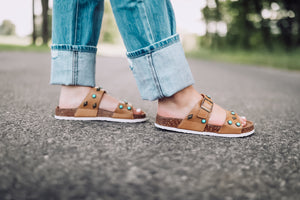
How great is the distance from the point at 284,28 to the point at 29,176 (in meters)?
15.2

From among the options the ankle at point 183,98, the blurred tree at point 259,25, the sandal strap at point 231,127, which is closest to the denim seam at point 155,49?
the ankle at point 183,98

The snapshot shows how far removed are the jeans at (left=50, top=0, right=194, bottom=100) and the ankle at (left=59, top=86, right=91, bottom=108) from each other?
43 mm

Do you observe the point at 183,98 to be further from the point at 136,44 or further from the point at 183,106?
the point at 136,44

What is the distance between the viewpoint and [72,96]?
132 centimetres

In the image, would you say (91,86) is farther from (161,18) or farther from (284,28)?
(284,28)

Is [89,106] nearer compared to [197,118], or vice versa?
[197,118]

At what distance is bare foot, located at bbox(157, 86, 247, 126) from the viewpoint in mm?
1172

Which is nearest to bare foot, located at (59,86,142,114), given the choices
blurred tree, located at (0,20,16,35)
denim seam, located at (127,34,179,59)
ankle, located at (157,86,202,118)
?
ankle, located at (157,86,202,118)

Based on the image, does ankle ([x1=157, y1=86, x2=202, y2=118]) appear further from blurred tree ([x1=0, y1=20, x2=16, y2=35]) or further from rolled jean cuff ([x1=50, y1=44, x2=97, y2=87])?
blurred tree ([x1=0, y1=20, x2=16, y2=35])

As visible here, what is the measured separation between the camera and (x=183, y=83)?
3.68ft

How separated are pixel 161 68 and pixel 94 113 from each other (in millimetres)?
474

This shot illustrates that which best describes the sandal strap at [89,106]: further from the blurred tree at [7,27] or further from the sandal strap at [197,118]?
the blurred tree at [7,27]

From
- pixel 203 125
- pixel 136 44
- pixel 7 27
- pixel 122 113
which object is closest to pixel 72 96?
pixel 122 113

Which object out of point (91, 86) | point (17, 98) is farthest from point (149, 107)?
point (17, 98)
